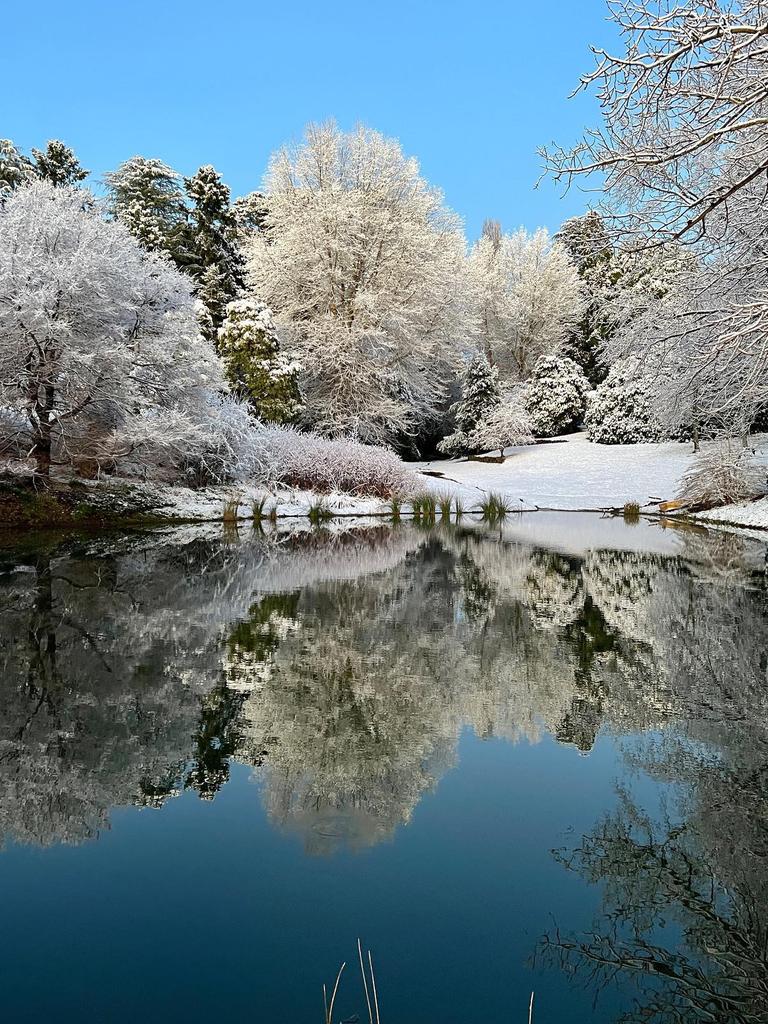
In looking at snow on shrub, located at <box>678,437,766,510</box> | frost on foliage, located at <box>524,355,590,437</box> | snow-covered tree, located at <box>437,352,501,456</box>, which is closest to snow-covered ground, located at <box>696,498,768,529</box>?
snow on shrub, located at <box>678,437,766,510</box>

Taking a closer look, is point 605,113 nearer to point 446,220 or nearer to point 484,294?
point 446,220

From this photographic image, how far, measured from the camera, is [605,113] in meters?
5.90

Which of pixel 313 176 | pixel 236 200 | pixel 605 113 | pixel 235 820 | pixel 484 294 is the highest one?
pixel 236 200

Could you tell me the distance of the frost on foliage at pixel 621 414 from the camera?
25516 millimetres

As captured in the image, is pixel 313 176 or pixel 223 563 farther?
pixel 313 176

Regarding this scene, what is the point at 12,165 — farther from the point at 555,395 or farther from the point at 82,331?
the point at 555,395

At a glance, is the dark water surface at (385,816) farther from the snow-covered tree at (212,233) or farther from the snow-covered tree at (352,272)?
the snow-covered tree at (212,233)

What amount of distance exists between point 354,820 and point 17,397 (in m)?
12.3

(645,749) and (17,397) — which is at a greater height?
(17,397)

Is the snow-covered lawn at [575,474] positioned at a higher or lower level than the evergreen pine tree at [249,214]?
lower

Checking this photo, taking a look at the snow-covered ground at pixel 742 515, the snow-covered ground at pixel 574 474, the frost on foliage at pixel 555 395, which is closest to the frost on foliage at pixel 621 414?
the snow-covered ground at pixel 574 474

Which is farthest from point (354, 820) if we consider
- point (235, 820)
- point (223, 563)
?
point (223, 563)

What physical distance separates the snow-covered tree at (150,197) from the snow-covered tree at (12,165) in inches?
130

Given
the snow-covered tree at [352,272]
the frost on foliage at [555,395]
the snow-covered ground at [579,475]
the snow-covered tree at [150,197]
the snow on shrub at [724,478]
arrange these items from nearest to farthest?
the snow on shrub at [724,478]
the snow-covered ground at [579,475]
the snow-covered tree at [352,272]
the frost on foliage at [555,395]
the snow-covered tree at [150,197]
